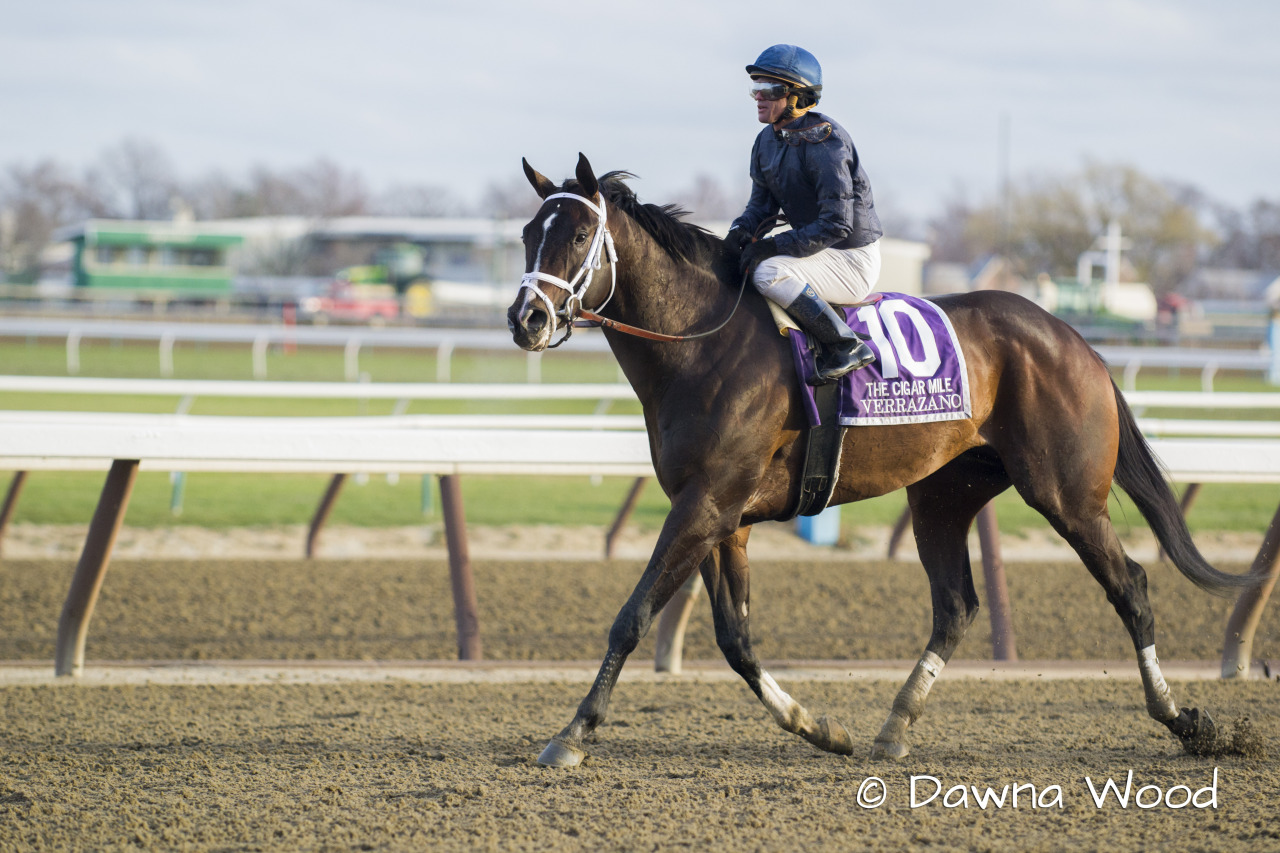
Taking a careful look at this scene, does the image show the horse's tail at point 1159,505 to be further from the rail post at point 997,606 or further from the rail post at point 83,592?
the rail post at point 83,592

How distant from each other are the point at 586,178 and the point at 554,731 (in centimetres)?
198

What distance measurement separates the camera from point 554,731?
4176mm

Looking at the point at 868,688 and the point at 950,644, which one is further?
the point at 868,688

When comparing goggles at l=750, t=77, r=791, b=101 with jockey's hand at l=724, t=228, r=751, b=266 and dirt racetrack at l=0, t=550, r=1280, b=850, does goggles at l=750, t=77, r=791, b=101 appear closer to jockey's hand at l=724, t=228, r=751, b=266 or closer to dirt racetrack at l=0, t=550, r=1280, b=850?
jockey's hand at l=724, t=228, r=751, b=266

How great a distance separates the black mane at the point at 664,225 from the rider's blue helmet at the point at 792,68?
569mm

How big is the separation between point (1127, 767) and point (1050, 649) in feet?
6.52

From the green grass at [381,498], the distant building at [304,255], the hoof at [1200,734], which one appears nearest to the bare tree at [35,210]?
the distant building at [304,255]

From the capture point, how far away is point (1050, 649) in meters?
5.66

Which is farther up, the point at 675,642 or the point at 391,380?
the point at 675,642

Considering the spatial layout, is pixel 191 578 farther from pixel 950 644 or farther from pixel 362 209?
pixel 362 209

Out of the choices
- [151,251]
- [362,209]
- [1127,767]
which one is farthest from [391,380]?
[362,209]

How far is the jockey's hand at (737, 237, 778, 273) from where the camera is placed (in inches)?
159

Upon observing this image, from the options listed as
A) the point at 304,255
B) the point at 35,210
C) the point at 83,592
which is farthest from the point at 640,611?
the point at 35,210

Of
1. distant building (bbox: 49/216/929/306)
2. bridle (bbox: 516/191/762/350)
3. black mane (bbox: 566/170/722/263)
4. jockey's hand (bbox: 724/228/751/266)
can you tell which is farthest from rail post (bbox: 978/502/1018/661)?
distant building (bbox: 49/216/929/306)
